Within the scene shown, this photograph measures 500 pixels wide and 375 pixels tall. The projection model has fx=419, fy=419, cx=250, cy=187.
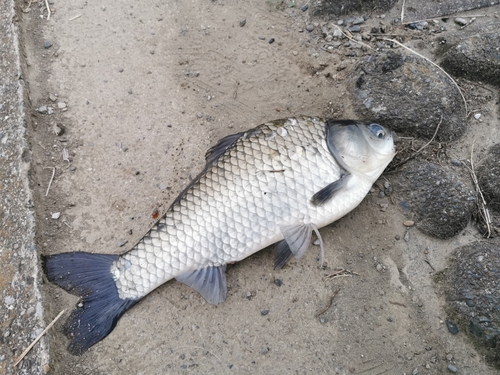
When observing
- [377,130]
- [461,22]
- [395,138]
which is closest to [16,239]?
[377,130]

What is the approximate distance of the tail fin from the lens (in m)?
2.71

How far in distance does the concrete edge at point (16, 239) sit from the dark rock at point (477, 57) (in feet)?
11.4

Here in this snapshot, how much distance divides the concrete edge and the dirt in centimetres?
9

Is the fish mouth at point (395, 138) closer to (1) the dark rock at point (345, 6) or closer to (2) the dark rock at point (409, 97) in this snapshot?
(2) the dark rock at point (409, 97)

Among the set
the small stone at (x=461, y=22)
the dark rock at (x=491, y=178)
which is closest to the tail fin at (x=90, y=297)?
the dark rock at (x=491, y=178)

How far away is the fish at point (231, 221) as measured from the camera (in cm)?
273

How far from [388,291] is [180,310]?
4.69ft

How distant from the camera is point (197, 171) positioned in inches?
130

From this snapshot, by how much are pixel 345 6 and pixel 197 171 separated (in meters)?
2.06

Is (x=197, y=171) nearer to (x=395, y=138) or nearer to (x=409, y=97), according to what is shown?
(x=395, y=138)

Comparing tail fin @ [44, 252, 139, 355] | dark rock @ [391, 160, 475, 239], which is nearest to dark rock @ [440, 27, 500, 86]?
dark rock @ [391, 160, 475, 239]

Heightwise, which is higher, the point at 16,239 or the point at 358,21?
the point at 358,21

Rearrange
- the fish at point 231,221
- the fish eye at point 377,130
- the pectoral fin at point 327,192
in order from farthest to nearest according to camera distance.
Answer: the fish eye at point 377,130 < the pectoral fin at point 327,192 < the fish at point 231,221

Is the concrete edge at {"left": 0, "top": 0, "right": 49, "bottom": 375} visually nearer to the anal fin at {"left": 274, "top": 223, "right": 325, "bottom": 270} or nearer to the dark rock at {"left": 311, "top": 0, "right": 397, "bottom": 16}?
the anal fin at {"left": 274, "top": 223, "right": 325, "bottom": 270}
